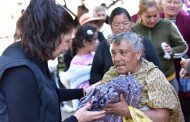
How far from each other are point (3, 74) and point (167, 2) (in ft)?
9.30

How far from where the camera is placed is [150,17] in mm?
3717

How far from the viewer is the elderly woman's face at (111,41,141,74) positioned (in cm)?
255

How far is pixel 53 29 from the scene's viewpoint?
1812 millimetres

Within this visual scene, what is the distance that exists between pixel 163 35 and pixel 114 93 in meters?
1.73

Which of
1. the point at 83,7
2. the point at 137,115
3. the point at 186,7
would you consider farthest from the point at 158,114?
the point at 83,7

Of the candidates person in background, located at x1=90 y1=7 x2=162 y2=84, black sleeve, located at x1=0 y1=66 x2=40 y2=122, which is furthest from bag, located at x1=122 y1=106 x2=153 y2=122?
person in background, located at x1=90 y1=7 x2=162 y2=84

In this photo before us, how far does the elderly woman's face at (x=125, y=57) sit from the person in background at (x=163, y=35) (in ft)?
3.95

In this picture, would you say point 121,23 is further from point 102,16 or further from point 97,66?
point 102,16

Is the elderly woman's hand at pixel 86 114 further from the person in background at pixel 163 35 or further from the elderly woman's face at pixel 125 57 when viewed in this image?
the person in background at pixel 163 35

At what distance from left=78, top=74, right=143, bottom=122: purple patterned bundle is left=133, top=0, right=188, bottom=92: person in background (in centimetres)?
147

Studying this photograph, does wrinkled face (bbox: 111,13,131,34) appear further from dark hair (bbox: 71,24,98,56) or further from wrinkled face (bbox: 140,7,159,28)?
dark hair (bbox: 71,24,98,56)

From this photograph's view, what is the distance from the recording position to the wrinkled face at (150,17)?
367cm

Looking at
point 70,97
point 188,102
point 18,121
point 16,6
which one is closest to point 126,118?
point 70,97

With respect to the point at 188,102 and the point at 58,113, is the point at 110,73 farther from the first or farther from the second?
the point at 188,102
